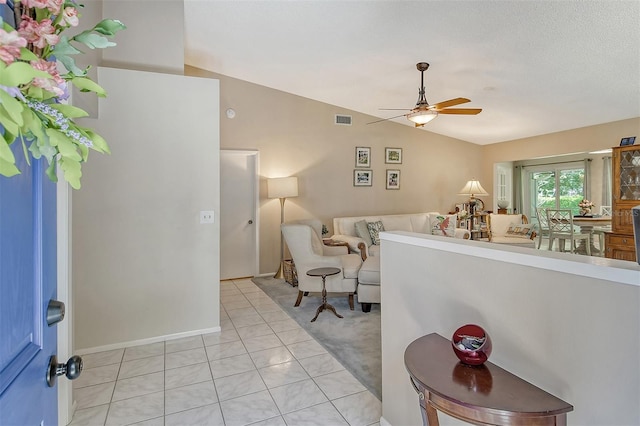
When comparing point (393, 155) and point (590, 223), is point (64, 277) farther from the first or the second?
point (590, 223)

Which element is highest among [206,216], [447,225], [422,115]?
[422,115]

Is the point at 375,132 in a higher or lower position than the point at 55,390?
higher

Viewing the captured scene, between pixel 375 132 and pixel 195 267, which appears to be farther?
pixel 375 132

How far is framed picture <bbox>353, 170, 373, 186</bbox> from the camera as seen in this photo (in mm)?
6148

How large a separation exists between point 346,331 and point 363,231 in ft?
A: 7.72

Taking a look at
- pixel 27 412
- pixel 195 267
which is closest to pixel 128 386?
pixel 195 267

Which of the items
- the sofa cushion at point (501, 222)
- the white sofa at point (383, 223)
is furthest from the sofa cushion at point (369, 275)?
the sofa cushion at point (501, 222)

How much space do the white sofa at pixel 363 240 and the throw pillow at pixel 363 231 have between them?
63mm

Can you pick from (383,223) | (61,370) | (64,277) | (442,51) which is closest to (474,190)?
(383,223)

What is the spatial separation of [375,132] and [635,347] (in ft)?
18.8

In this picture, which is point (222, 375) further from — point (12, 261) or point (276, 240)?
point (276, 240)

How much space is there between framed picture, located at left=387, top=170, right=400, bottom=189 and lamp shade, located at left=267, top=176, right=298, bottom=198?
218 cm

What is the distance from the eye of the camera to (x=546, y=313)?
108 cm

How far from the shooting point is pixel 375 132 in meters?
6.29
